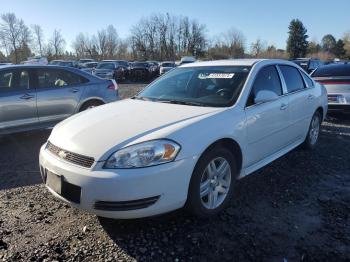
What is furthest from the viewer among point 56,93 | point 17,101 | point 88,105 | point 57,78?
point 88,105

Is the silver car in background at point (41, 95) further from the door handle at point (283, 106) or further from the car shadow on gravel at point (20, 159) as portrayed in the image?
the door handle at point (283, 106)

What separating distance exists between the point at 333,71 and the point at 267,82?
228 inches

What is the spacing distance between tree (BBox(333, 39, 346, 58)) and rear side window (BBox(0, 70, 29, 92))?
303 feet

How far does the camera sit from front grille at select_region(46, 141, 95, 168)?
10.4ft

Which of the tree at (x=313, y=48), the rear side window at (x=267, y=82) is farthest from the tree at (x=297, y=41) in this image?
the rear side window at (x=267, y=82)

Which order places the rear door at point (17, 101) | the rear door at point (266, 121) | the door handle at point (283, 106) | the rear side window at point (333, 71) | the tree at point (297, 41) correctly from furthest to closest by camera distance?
the tree at point (297, 41)
the rear side window at point (333, 71)
the rear door at point (17, 101)
the door handle at point (283, 106)
the rear door at point (266, 121)

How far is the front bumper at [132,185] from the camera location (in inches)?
119

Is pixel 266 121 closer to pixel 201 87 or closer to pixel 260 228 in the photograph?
pixel 201 87

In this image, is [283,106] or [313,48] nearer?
[283,106]

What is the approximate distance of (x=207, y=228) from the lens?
350 cm

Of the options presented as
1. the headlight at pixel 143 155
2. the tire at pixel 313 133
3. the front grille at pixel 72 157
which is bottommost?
the tire at pixel 313 133

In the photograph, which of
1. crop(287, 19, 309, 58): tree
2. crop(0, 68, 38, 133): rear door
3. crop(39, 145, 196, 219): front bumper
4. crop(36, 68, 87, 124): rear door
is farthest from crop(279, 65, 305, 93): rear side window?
crop(287, 19, 309, 58): tree

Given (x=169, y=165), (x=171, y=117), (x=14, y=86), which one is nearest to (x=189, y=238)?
(x=169, y=165)

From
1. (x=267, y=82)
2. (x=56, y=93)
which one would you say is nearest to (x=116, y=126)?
(x=267, y=82)
